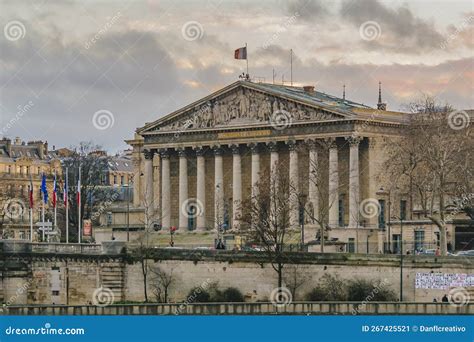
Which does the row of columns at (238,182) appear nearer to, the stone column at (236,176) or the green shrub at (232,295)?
the stone column at (236,176)

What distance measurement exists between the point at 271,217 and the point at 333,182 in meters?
16.1

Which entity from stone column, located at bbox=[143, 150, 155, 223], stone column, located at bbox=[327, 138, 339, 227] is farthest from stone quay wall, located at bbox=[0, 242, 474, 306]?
stone column, located at bbox=[143, 150, 155, 223]

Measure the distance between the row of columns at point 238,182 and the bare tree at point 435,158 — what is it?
15.1ft

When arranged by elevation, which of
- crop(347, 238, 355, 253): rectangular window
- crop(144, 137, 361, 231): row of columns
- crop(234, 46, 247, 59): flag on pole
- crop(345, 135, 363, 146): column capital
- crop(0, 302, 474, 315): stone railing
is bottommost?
crop(0, 302, 474, 315): stone railing

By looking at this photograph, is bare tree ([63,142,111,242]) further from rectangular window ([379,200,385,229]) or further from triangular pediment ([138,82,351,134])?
rectangular window ([379,200,385,229])

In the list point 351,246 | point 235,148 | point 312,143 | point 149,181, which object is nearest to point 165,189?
point 149,181

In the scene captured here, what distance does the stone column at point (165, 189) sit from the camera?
511 feet

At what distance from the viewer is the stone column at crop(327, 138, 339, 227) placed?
137 m

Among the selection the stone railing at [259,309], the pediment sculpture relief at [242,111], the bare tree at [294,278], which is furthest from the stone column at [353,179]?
the stone railing at [259,309]

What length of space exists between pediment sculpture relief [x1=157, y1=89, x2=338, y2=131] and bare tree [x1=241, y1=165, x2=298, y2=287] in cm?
583

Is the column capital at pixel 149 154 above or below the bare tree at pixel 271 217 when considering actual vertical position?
above

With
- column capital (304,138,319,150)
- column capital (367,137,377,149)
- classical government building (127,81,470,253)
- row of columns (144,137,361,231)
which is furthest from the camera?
column capital (304,138,319,150)

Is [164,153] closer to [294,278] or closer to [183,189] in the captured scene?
[183,189]

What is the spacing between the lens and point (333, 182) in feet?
455
